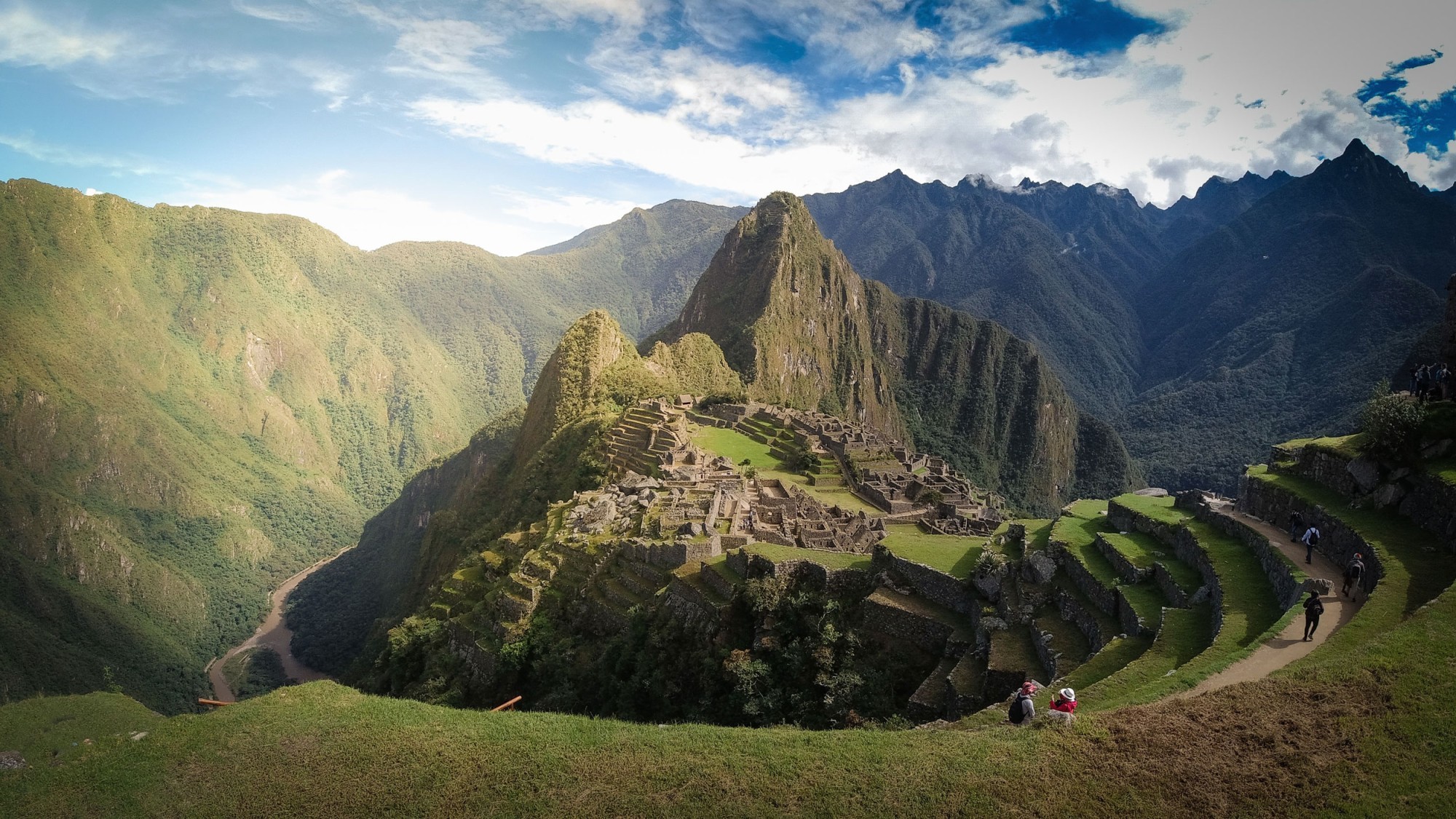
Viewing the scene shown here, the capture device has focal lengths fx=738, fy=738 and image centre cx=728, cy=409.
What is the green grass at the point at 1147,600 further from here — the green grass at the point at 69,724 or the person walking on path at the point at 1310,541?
the green grass at the point at 69,724

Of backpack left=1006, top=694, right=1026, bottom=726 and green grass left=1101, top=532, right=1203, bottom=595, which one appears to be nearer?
backpack left=1006, top=694, right=1026, bottom=726

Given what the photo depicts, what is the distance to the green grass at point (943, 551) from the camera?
79.3ft

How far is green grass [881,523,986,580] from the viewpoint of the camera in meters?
24.2

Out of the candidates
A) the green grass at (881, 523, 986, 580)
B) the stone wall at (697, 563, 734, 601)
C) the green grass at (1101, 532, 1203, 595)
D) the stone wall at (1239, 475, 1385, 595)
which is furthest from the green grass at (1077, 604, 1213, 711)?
the stone wall at (697, 563, 734, 601)

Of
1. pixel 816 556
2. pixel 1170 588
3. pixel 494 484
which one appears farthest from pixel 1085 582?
pixel 494 484

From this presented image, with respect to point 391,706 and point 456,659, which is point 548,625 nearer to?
point 456,659

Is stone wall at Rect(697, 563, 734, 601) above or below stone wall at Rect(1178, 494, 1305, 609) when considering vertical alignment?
below

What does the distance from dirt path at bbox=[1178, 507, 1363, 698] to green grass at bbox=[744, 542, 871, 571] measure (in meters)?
12.1

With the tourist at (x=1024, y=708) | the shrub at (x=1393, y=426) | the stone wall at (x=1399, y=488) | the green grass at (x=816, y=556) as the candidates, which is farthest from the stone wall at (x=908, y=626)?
the shrub at (x=1393, y=426)

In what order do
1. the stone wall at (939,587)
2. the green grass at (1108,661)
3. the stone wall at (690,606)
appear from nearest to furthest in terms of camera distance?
the green grass at (1108,661) < the stone wall at (939,587) < the stone wall at (690,606)

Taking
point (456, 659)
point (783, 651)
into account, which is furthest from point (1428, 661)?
point (456, 659)

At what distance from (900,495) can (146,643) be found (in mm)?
110433

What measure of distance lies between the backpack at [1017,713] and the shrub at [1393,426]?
43.8 ft

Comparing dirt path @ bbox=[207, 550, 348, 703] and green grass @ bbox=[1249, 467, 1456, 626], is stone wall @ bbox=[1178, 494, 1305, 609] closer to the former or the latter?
green grass @ bbox=[1249, 467, 1456, 626]
